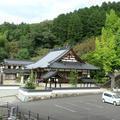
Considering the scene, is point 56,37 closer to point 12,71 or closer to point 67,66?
point 12,71

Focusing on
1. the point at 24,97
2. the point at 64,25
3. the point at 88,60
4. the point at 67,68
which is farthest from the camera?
the point at 64,25

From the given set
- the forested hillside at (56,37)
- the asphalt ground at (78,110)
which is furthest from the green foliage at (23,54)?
the asphalt ground at (78,110)


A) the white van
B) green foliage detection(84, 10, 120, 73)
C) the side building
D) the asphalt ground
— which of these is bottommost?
the asphalt ground

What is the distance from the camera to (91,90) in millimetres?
50562

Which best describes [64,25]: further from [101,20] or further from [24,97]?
[24,97]

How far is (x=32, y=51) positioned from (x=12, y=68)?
21.0 meters

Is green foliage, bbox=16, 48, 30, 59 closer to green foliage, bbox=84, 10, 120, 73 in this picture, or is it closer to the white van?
green foliage, bbox=84, 10, 120, 73

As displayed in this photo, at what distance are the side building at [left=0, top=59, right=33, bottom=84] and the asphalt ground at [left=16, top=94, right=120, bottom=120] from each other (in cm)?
3374

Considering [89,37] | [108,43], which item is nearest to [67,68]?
[108,43]

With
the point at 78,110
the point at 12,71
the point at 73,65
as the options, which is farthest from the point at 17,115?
the point at 12,71

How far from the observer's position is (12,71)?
79.0m

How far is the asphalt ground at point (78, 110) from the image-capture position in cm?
3095

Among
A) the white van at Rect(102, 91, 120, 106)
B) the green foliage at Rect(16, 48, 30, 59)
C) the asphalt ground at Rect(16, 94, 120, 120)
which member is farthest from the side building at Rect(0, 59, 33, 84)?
the white van at Rect(102, 91, 120, 106)

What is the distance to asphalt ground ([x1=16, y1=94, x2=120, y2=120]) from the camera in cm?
3095
